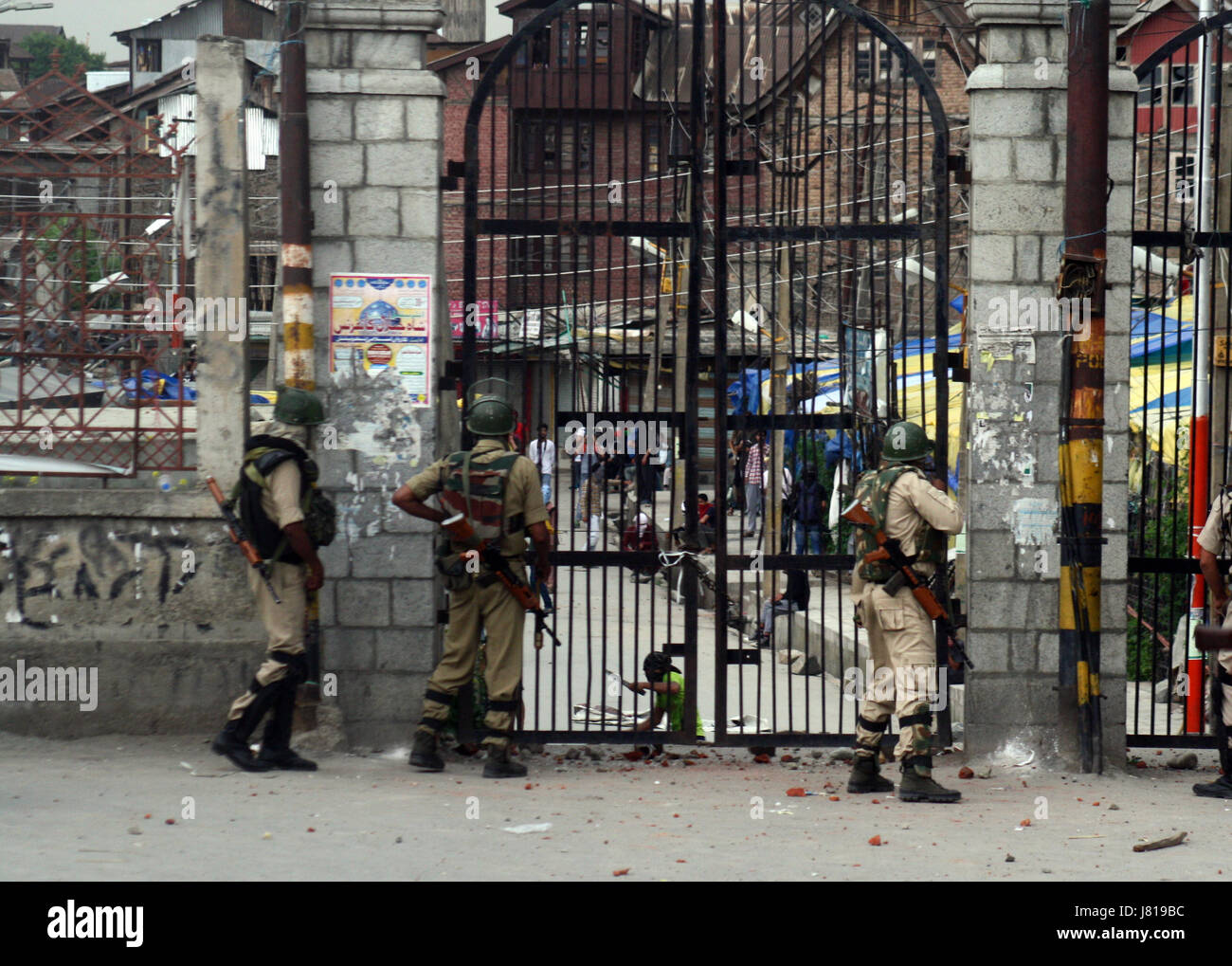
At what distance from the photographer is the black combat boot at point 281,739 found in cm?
658

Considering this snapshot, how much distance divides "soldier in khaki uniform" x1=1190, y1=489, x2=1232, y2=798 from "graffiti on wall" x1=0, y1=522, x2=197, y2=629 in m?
4.89

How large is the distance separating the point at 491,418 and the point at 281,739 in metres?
1.80

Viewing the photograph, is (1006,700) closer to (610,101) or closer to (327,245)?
(610,101)

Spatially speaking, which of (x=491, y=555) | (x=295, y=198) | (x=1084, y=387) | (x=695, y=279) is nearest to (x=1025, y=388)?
(x=1084, y=387)

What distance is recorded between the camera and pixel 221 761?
6758mm

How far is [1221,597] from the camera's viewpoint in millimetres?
6594

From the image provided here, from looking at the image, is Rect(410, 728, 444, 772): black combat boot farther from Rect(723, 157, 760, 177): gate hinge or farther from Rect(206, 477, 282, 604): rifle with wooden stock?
Rect(723, 157, 760, 177): gate hinge

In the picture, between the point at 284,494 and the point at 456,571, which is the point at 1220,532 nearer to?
the point at 456,571

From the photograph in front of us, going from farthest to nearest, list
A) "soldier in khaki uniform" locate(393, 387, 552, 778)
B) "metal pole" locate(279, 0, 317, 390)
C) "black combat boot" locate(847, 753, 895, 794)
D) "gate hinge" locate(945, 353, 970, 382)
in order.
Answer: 1. "gate hinge" locate(945, 353, 970, 382)
2. "metal pole" locate(279, 0, 317, 390)
3. "soldier in khaki uniform" locate(393, 387, 552, 778)
4. "black combat boot" locate(847, 753, 895, 794)

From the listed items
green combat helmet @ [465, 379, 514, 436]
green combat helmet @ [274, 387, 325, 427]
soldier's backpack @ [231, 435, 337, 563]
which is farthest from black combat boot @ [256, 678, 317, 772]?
green combat helmet @ [465, 379, 514, 436]

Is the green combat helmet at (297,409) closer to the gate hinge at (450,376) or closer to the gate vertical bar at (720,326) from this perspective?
the gate hinge at (450,376)

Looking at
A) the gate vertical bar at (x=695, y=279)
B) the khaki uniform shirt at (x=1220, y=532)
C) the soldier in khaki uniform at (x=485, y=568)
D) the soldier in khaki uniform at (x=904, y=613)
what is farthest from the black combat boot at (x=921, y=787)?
the soldier in khaki uniform at (x=485, y=568)

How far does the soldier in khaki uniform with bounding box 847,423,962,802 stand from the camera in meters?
6.23

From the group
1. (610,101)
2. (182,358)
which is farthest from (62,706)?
(610,101)
